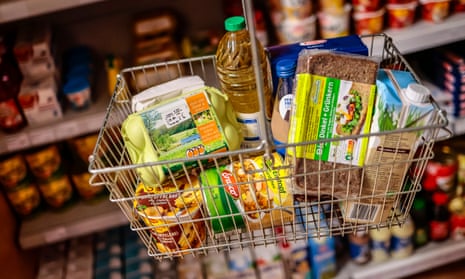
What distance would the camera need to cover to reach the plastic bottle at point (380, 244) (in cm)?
160

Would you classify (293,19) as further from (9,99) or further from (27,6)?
(9,99)

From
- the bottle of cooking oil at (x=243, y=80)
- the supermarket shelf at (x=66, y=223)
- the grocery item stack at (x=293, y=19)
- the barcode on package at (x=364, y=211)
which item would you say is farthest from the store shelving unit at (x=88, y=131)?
the barcode on package at (x=364, y=211)

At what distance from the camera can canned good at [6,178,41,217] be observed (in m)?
1.41

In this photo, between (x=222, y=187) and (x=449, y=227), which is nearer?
(x=222, y=187)

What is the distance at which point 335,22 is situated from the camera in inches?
51.9

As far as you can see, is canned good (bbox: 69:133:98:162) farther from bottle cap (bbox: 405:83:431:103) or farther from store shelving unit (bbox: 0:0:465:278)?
bottle cap (bbox: 405:83:431:103)

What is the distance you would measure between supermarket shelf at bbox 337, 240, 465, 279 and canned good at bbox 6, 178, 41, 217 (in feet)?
3.52

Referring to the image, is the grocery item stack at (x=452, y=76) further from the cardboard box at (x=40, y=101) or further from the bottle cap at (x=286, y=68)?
the cardboard box at (x=40, y=101)

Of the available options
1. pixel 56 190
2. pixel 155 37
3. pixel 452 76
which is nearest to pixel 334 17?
pixel 452 76

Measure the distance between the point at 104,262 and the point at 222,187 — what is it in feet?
3.36

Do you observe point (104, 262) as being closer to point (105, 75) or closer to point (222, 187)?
point (105, 75)

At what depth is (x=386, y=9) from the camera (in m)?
1.35

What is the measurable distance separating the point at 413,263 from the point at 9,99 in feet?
4.72

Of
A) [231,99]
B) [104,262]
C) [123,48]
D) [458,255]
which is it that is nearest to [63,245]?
[104,262]
